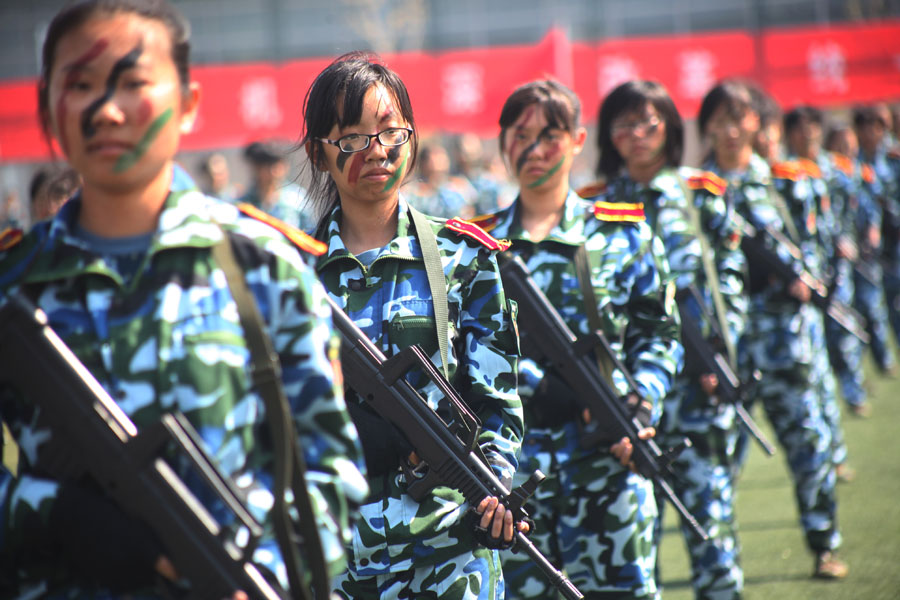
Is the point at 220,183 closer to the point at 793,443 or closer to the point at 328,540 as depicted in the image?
the point at 793,443

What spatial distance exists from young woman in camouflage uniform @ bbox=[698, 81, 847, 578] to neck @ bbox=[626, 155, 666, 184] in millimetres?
1053

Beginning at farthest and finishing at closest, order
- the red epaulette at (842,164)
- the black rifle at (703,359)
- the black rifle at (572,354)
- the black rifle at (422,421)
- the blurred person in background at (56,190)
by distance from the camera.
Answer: the red epaulette at (842,164)
the blurred person in background at (56,190)
the black rifle at (703,359)
the black rifle at (572,354)
the black rifle at (422,421)

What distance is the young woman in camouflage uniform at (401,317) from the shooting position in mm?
2555

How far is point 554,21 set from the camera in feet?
76.1

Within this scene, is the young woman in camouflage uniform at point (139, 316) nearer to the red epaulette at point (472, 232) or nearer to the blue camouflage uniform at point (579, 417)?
the red epaulette at point (472, 232)

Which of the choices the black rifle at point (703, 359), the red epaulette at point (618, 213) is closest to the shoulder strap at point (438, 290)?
the red epaulette at point (618, 213)

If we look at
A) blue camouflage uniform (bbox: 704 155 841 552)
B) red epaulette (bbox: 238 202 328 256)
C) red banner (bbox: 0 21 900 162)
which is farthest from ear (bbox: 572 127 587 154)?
red banner (bbox: 0 21 900 162)

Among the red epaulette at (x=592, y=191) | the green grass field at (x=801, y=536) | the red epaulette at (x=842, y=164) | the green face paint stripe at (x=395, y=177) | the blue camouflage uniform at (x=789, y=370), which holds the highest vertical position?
the green face paint stripe at (x=395, y=177)

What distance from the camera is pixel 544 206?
11.6 ft

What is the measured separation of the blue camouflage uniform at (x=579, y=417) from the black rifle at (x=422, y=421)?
69cm

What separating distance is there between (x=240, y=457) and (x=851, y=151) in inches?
399

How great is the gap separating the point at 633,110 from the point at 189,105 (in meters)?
2.89

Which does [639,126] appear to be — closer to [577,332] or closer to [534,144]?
[534,144]

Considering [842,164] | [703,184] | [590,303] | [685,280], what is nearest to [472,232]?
[590,303]
